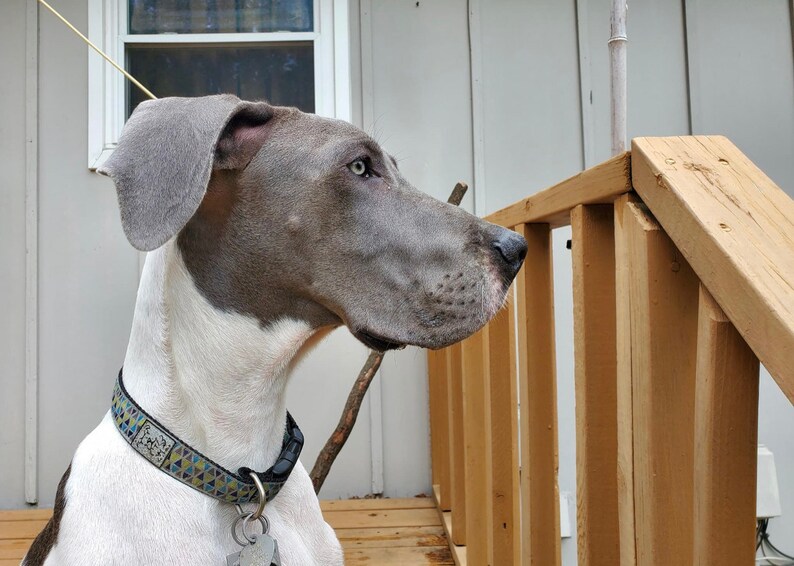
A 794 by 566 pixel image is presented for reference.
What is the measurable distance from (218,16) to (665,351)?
3288 mm

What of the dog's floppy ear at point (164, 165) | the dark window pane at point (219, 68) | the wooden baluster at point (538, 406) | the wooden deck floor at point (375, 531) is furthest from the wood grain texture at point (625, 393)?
the dark window pane at point (219, 68)

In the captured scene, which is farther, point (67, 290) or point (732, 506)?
point (67, 290)

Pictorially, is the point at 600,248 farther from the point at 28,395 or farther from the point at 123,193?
the point at 28,395

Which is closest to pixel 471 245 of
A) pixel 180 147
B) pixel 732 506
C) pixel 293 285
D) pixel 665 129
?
pixel 293 285

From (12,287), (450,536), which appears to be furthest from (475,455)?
(12,287)

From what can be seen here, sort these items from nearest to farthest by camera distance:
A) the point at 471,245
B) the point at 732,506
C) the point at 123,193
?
1. the point at 732,506
2. the point at 123,193
3. the point at 471,245

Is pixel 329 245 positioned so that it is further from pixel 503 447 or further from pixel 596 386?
pixel 503 447

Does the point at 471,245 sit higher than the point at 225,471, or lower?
higher

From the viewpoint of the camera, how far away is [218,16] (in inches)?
144

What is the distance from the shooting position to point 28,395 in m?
3.59

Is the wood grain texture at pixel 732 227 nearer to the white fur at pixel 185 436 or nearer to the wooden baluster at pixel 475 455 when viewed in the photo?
the white fur at pixel 185 436

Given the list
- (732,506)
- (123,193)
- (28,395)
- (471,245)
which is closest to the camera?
(732,506)

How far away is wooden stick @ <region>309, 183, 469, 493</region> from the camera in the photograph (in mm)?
2998

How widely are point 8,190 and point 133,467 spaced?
283cm
